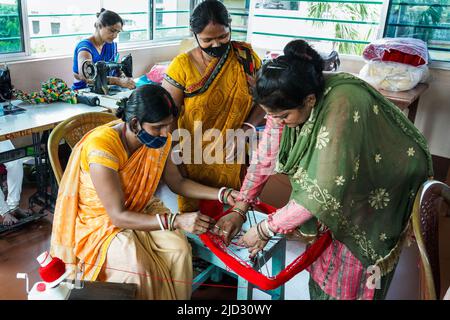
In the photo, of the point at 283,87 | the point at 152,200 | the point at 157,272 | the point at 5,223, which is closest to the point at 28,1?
the point at 5,223

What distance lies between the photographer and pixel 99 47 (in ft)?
11.1

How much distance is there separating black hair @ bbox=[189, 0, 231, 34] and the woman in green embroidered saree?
0.56m

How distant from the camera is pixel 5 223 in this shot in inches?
103

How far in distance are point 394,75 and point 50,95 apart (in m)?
2.72

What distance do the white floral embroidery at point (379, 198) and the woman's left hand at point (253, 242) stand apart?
0.36 metres

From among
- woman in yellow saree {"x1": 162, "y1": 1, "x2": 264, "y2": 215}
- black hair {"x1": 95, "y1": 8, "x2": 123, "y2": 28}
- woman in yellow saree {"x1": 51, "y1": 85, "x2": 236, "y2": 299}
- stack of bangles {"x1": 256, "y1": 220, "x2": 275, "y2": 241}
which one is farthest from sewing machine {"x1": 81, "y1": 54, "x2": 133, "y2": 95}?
stack of bangles {"x1": 256, "y1": 220, "x2": 275, "y2": 241}

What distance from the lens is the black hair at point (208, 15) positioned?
5.32 ft

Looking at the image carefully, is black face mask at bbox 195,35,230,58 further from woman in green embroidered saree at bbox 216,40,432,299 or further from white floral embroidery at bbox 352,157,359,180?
white floral embroidery at bbox 352,157,359,180

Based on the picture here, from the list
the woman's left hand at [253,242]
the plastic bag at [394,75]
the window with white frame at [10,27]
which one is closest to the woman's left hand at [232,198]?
the woman's left hand at [253,242]

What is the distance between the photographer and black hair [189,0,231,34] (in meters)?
1.62

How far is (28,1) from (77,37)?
2.05ft

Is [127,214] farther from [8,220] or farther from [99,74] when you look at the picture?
[99,74]

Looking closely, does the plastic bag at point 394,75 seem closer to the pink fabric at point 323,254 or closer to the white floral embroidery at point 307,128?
the pink fabric at point 323,254

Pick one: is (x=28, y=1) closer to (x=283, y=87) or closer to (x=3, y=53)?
(x=3, y=53)
